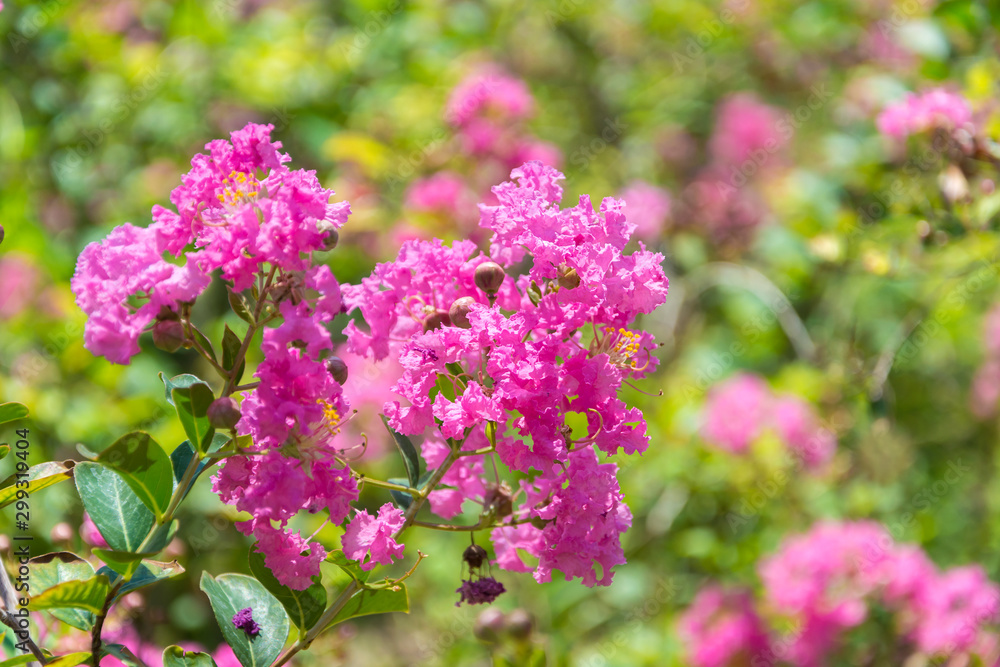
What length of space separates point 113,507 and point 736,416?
2391mm

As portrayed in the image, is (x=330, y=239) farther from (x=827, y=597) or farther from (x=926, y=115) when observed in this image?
(x=827, y=597)

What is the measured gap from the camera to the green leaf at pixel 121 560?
924mm

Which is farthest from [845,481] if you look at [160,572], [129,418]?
[160,572]

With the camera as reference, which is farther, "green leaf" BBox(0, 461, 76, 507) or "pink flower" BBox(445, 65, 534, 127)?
"pink flower" BBox(445, 65, 534, 127)

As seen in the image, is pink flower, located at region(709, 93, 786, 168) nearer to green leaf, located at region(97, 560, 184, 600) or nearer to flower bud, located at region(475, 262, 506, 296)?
flower bud, located at region(475, 262, 506, 296)

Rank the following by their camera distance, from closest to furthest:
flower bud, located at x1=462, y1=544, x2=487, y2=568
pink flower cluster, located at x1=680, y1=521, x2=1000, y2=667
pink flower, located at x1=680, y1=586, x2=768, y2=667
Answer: flower bud, located at x1=462, y1=544, x2=487, y2=568, pink flower cluster, located at x1=680, y1=521, x2=1000, y2=667, pink flower, located at x1=680, y1=586, x2=768, y2=667

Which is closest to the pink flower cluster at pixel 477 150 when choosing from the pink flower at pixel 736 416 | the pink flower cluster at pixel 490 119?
the pink flower cluster at pixel 490 119

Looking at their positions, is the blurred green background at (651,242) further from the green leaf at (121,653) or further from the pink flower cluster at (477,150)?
the green leaf at (121,653)

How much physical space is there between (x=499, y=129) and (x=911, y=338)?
5.50 feet

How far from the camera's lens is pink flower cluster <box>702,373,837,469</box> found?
3062mm

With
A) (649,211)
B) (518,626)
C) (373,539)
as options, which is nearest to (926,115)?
(649,211)

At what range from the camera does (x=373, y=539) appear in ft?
3.54

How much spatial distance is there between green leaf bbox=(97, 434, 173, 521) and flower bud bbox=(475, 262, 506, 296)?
1.40 feet

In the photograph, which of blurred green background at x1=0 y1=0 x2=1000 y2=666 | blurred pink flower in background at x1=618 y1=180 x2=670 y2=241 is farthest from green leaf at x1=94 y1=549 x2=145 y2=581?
blurred pink flower in background at x1=618 y1=180 x2=670 y2=241
